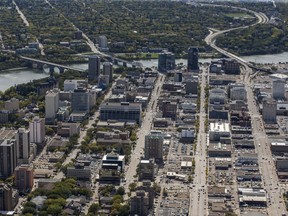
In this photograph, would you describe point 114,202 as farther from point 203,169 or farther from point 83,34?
point 83,34

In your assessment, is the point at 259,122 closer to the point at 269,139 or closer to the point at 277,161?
the point at 269,139

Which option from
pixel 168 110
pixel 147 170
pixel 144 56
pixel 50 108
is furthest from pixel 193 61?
pixel 147 170

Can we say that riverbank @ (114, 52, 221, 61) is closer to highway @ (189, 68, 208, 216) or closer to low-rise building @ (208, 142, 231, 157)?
highway @ (189, 68, 208, 216)

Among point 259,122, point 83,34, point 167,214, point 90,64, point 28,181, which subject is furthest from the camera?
point 83,34

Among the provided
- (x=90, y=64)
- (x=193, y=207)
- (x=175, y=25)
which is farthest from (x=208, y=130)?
(x=175, y=25)

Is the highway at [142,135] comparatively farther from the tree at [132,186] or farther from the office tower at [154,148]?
the office tower at [154,148]


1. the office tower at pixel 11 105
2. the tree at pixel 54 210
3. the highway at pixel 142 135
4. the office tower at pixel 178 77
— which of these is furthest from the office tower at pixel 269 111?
the tree at pixel 54 210

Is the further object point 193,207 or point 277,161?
point 277,161

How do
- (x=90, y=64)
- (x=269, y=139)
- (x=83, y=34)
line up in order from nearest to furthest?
(x=269, y=139) < (x=90, y=64) < (x=83, y=34)
